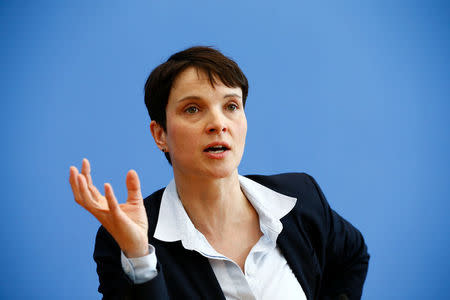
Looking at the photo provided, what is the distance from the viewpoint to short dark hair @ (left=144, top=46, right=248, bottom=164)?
47.7 inches

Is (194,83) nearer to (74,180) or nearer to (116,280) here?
(74,180)

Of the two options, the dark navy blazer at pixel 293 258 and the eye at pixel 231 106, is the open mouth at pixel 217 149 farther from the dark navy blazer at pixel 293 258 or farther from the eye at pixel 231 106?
the dark navy blazer at pixel 293 258

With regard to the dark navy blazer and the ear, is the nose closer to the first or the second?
the ear

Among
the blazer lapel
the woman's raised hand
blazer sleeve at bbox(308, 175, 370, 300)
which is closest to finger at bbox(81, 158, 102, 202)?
the woman's raised hand

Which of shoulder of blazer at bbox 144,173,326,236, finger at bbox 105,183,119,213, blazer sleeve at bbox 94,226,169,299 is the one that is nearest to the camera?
finger at bbox 105,183,119,213

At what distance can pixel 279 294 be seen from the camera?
121 centimetres

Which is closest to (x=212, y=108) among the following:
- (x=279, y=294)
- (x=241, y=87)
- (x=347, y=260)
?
(x=241, y=87)

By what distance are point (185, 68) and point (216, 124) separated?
0.66 ft

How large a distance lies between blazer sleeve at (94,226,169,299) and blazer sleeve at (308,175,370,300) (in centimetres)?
67

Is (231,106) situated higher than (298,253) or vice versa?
(231,106)

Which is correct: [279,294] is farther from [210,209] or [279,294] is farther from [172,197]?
[172,197]

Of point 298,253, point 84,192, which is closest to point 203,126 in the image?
point 84,192

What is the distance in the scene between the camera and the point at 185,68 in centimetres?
122

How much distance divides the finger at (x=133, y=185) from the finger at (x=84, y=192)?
93 millimetres
